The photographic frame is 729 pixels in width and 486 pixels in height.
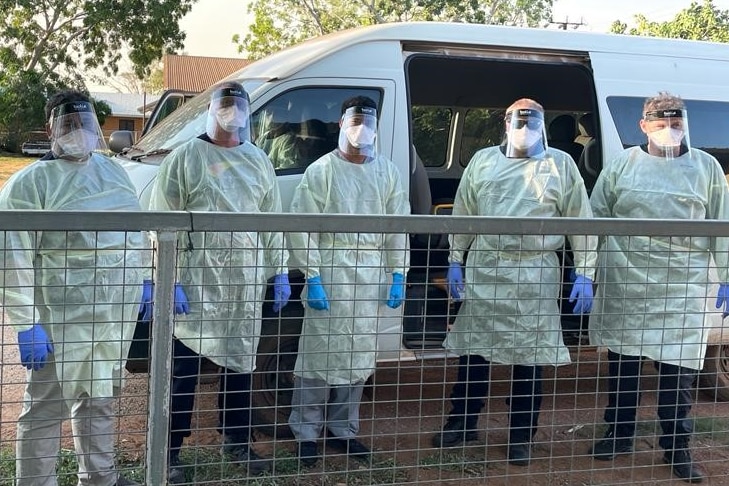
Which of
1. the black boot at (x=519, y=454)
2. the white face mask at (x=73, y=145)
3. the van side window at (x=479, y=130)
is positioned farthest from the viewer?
the van side window at (x=479, y=130)

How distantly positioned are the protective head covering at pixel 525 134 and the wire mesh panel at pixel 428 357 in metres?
0.54

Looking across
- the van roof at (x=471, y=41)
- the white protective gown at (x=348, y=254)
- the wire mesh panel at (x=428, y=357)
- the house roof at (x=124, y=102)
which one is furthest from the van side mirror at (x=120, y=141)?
the house roof at (x=124, y=102)

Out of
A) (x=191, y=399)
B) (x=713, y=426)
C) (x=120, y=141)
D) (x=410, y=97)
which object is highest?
(x=410, y=97)

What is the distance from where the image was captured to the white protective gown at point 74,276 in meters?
2.93

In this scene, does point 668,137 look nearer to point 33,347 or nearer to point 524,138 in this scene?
point 524,138

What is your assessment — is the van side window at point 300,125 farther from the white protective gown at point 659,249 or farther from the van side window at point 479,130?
the van side window at point 479,130

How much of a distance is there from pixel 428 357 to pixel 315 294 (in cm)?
91

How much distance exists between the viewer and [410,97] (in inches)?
208

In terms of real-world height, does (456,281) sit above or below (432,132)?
below

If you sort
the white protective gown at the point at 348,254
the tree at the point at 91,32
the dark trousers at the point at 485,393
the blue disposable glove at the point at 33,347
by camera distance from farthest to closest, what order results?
the tree at the point at 91,32, the dark trousers at the point at 485,393, the white protective gown at the point at 348,254, the blue disposable glove at the point at 33,347

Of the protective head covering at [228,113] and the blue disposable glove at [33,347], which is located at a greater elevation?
the protective head covering at [228,113]

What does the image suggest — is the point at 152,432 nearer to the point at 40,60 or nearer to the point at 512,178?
the point at 512,178

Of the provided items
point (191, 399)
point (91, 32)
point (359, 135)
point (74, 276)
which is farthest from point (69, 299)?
point (91, 32)

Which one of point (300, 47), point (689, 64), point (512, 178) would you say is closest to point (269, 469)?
point (512, 178)
